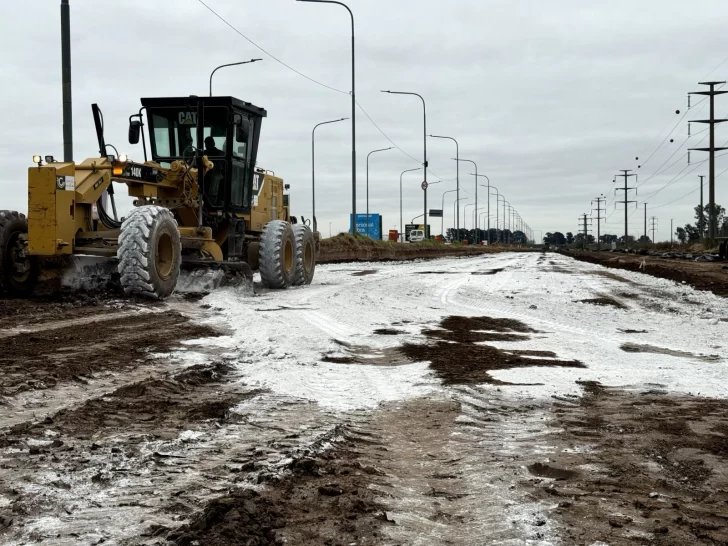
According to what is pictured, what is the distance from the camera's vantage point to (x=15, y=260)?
11.8 metres

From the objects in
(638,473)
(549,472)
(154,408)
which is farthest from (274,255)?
(638,473)

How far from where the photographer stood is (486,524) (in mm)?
2848

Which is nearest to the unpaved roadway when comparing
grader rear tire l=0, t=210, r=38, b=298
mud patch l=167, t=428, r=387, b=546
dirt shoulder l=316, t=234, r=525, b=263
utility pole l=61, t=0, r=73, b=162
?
mud patch l=167, t=428, r=387, b=546

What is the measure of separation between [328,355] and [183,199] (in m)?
7.80

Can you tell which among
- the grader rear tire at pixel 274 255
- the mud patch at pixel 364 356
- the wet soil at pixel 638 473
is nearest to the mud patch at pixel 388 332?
the mud patch at pixel 364 356

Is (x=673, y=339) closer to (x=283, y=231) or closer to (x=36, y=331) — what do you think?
(x=36, y=331)

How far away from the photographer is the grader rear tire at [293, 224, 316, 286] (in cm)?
1628

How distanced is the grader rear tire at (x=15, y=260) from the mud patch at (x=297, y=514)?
31.2 ft

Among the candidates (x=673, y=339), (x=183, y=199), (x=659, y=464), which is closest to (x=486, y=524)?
(x=659, y=464)

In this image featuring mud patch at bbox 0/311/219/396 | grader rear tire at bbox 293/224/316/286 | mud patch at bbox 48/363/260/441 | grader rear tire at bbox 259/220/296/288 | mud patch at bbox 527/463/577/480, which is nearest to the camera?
mud patch at bbox 527/463/577/480

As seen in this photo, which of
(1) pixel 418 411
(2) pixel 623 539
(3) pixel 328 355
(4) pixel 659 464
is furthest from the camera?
(3) pixel 328 355

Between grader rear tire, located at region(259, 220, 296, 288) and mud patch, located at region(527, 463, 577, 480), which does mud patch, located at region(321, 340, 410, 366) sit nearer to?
mud patch, located at region(527, 463, 577, 480)

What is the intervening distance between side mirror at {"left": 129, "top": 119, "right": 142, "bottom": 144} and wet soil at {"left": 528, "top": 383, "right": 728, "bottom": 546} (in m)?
11.0

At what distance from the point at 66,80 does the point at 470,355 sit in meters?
11.5
